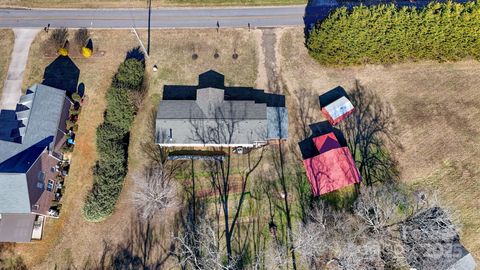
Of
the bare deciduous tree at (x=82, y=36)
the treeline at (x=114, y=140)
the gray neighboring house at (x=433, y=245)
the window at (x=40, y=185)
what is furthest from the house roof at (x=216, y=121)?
the gray neighboring house at (x=433, y=245)

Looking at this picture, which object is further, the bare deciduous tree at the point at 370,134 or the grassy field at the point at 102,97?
the bare deciduous tree at the point at 370,134

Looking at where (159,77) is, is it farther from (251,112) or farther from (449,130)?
(449,130)

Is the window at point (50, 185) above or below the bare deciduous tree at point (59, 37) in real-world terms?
below

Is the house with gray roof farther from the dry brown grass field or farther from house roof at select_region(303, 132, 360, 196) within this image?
house roof at select_region(303, 132, 360, 196)

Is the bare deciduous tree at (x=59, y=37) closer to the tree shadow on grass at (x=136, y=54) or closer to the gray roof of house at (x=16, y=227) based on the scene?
the tree shadow on grass at (x=136, y=54)

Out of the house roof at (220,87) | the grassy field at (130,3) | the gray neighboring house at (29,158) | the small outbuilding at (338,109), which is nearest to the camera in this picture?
the gray neighboring house at (29,158)

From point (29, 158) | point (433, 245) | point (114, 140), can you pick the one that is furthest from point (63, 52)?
point (433, 245)
